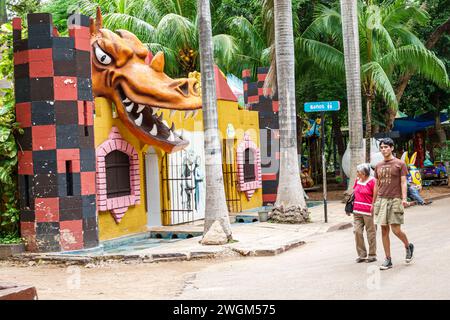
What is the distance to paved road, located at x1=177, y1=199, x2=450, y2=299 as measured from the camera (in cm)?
802

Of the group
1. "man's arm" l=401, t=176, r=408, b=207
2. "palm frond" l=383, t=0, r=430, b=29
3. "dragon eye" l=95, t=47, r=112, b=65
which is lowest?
"man's arm" l=401, t=176, r=408, b=207

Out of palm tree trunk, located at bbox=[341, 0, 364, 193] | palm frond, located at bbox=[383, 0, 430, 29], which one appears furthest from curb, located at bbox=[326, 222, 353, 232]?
palm frond, located at bbox=[383, 0, 430, 29]

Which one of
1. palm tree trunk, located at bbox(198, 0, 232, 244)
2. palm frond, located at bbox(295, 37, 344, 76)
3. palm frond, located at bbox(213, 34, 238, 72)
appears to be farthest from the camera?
palm frond, located at bbox(213, 34, 238, 72)

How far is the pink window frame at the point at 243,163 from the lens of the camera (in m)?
20.7

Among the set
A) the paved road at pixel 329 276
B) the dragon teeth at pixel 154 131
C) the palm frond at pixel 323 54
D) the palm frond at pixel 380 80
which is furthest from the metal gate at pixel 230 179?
the paved road at pixel 329 276

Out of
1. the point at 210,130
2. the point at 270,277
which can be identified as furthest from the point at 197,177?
the point at 270,277

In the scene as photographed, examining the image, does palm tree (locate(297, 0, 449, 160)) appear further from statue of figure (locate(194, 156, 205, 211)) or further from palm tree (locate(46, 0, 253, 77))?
statue of figure (locate(194, 156, 205, 211))

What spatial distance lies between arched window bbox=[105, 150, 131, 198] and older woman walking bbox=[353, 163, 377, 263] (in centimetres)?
648

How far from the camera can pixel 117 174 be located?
15.3m

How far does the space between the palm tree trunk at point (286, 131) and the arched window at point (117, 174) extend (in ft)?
11.9

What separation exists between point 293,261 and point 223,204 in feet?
8.88
